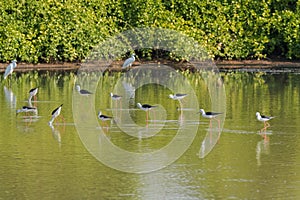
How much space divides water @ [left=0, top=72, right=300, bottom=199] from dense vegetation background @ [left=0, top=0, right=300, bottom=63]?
1056 cm

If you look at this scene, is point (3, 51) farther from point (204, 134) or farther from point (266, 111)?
point (204, 134)

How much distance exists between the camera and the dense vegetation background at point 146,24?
31.4 m

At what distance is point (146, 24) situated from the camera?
32.7 meters

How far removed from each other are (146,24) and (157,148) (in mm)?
19533

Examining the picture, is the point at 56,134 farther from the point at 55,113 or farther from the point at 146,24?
the point at 146,24

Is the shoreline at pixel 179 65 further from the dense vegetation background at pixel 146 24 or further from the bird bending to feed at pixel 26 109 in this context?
the bird bending to feed at pixel 26 109

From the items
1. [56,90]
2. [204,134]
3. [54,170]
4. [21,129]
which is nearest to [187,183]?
[54,170]

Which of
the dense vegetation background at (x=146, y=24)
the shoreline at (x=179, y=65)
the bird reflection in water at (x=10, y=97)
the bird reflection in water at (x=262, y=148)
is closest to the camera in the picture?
the bird reflection in water at (x=262, y=148)

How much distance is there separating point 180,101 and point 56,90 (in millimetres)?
4074

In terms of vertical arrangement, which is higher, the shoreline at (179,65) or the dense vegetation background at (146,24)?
the dense vegetation background at (146,24)

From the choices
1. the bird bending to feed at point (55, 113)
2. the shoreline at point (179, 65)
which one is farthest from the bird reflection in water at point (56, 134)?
the shoreline at point (179, 65)

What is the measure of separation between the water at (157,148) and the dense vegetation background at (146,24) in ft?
34.6

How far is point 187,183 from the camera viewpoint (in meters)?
11.0

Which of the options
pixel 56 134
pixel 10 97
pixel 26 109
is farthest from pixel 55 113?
pixel 10 97
